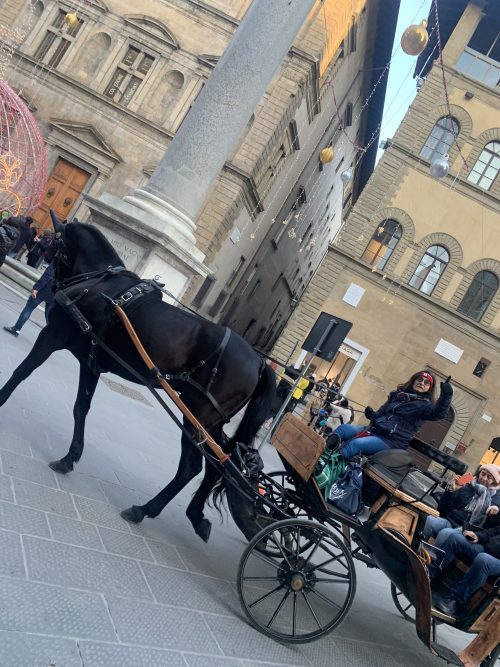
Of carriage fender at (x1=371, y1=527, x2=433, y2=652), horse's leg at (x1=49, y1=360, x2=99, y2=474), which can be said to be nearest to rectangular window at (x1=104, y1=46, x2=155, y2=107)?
horse's leg at (x1=49, y1=360, x2=99, y2=474)

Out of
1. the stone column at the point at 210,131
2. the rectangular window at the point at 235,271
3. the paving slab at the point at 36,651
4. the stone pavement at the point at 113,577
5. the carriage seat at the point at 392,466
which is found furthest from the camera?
the rectangular window at the point at 235,271

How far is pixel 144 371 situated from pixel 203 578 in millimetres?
1655

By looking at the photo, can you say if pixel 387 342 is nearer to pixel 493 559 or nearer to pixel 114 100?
pixel 114 100

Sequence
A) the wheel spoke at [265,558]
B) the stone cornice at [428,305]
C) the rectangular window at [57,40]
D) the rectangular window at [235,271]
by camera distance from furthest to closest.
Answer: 1. the rectangular window at [235,271]
2. the rectangular window at [57,40]
3. the stone cornice at [428,305]
4. the wheel spoke at [265,558]

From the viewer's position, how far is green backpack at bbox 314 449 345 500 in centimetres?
476

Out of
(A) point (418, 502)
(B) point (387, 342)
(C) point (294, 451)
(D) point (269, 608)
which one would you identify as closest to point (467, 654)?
(A) point (418, 502)

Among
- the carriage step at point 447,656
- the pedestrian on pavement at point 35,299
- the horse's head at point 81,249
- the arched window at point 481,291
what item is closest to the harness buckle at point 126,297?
the horse's head at point 81,249

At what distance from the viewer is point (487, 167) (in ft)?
76.4

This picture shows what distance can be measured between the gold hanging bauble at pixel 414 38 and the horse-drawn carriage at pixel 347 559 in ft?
31.4

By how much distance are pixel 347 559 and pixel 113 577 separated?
1.63m

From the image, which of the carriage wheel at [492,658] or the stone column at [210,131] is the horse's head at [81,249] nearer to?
the stone column at [210,131]

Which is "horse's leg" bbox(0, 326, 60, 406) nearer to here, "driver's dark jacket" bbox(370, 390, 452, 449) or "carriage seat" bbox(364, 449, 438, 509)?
"carriage seat" bbox(364, 449, 438, 509)

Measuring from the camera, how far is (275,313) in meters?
42.7

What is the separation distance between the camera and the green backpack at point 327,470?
4.76 metres
